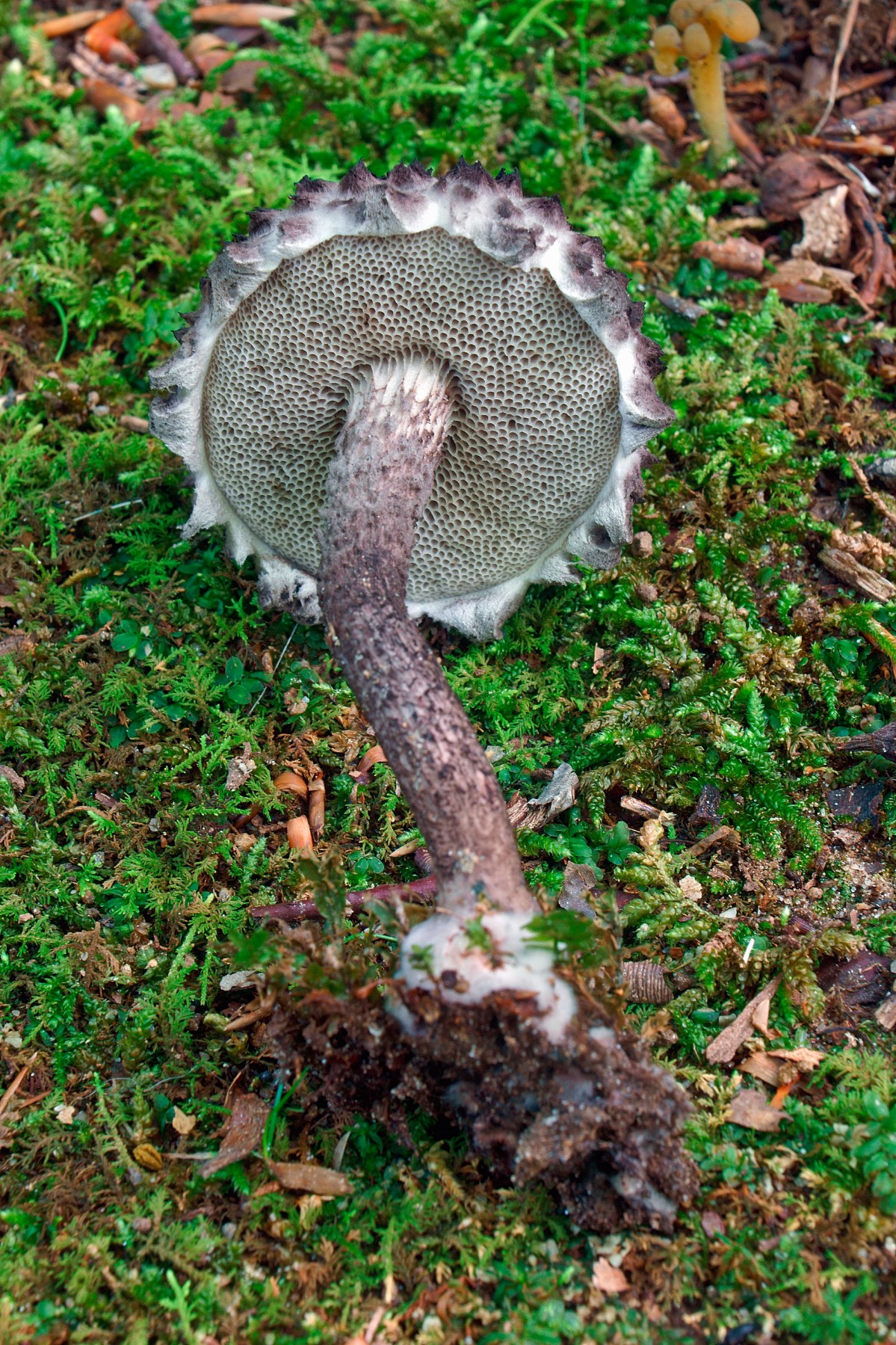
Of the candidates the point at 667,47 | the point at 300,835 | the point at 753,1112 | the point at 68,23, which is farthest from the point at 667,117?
the point at 753,1112

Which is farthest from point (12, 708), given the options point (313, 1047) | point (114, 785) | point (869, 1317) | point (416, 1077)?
point (869, 1317)

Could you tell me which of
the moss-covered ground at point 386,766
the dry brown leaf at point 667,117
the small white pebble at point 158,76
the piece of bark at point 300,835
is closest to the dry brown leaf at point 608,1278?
the moss-covered ground at point 386,766

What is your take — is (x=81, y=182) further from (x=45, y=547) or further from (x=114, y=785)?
(x=114, y=785)

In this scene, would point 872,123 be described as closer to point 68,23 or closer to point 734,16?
point 734,16

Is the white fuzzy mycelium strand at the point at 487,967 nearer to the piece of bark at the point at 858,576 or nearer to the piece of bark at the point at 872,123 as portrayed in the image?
the piece of bark at the point at 858,576

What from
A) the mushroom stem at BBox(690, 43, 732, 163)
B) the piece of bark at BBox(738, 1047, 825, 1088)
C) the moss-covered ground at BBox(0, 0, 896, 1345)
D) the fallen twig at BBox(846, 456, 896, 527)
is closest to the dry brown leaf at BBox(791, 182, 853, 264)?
the moss-covered ground at BBox(0, 0, 896, 1345)

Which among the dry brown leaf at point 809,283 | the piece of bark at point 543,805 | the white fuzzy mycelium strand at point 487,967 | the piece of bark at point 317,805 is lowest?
the piece of bark at point 317,805
